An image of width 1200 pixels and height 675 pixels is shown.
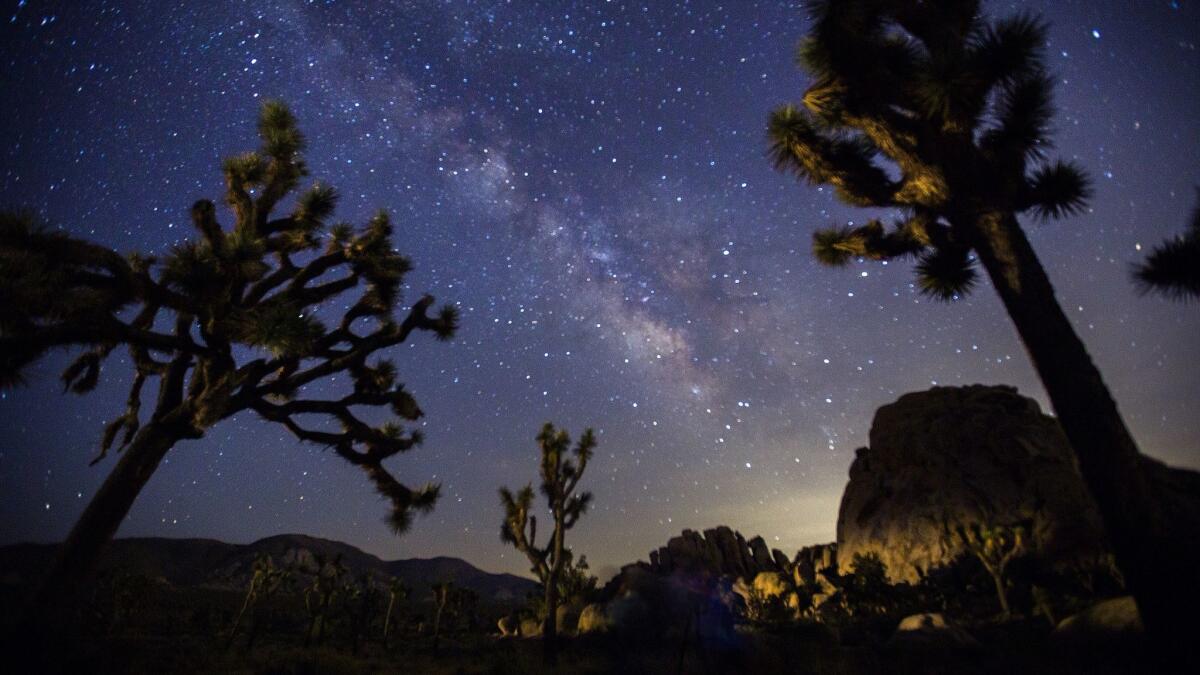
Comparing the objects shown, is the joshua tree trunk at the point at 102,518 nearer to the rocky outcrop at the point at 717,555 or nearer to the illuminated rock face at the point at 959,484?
the illuminated rock face at the point at 959,484

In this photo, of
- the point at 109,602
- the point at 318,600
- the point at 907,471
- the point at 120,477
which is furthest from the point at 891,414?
the point at 109,602

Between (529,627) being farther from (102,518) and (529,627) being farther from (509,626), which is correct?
(102,518)

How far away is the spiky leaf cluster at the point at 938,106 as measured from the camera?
581cm

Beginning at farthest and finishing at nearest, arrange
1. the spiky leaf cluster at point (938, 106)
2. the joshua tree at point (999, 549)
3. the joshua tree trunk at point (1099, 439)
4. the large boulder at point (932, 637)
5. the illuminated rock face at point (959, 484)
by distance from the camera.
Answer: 1. the illuminated rock face at point (959, 484)
2. the joshua tree at point (999, 549)
3. the large boulder at point (932, 637)
4. the spiky leaf cluster at point (938, 106)
5. the joshua tree trunk at point (1099, 439)

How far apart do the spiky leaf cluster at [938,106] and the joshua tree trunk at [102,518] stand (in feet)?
35.4

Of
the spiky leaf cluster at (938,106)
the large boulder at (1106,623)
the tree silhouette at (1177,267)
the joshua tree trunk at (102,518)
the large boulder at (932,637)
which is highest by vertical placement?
the spiky leaf cluster at (938,106)

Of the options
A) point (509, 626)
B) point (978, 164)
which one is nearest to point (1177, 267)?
point (978, 164)

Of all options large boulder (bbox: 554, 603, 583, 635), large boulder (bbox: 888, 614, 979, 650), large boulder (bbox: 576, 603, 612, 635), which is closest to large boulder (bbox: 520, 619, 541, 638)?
large boulder (bbox: 554, 603, 583, 635)

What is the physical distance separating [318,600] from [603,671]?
29.6 metres

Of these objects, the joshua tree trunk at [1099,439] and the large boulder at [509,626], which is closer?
the joshua tree trunk at [1099,439]

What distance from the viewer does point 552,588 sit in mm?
15305

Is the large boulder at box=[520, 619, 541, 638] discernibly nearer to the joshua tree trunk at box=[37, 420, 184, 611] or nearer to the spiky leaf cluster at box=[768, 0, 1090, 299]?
the joshua tree trunk at box=[37, 420, 184, 611]

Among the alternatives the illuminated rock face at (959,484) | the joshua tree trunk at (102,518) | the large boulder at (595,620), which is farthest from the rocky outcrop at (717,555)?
the joshua tree trunk at (102,518)

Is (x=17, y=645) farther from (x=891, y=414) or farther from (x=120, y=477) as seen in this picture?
(x=891, y=414)
